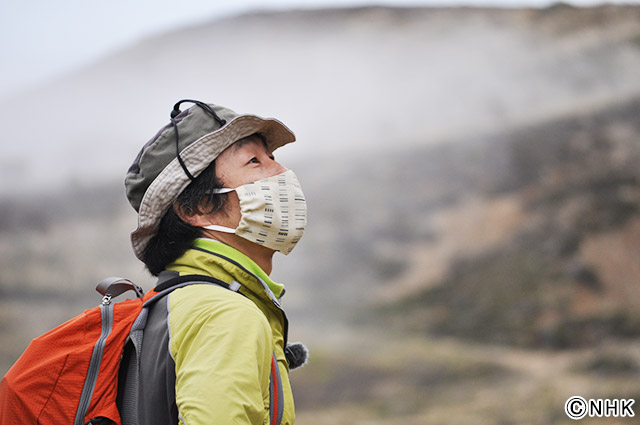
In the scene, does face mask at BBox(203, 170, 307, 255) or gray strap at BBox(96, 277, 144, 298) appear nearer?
gray strap at BBox(96, 277, 144, 298)

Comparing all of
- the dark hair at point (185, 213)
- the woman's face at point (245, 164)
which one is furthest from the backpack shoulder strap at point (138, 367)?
the woman's face at point (245, 164)

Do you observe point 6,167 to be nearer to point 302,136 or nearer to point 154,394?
point 302,136

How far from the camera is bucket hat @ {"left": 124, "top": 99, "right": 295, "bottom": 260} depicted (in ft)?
4.15

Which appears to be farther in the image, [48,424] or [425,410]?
[425,410]

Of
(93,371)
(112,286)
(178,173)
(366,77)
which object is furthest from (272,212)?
(366,77)

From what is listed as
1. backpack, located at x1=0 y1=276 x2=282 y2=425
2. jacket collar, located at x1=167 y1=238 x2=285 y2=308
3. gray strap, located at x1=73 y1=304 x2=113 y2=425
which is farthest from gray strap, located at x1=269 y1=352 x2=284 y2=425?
gray strap, located at x1=73 y1=304 x2=113 y2=425

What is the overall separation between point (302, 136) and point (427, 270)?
8.23 feet

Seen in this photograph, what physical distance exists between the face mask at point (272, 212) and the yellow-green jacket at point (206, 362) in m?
0.14

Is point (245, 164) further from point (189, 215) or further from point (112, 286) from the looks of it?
point (112, 286)

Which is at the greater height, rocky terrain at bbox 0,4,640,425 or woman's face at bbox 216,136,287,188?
rocky terrain at bbox 0,4,640,425

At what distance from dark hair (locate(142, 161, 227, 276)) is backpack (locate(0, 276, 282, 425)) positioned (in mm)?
180

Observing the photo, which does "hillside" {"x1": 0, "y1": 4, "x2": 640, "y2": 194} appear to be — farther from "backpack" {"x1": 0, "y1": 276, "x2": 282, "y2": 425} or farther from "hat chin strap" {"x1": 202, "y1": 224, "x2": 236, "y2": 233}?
"backpack" {"x1": 0, "y1": 276, "x2": 282, "y2": 425}

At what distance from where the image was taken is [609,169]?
779 centimetres

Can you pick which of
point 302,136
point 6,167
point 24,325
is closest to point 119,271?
point 24,325
